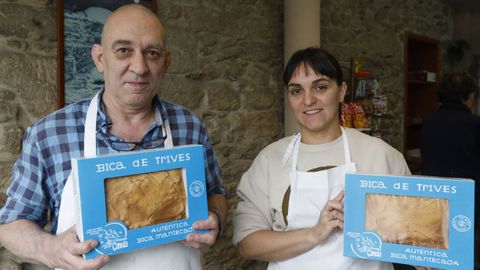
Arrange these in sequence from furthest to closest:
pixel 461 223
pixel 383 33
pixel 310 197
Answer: pixel 383 33 → pixel 310 197 → pixel 461 223

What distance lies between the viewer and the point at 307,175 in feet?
4.93

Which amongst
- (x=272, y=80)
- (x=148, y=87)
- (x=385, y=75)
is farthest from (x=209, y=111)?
(x=385, y=75)

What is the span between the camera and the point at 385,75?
4.43m

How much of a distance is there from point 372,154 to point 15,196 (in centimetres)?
110

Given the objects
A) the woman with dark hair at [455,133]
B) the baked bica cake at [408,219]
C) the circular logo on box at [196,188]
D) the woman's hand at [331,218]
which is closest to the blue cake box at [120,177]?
the circular logo on box at [196,188]

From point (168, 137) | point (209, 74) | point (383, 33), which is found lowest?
point (168, 137)

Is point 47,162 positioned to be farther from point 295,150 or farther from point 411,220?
point 411,220

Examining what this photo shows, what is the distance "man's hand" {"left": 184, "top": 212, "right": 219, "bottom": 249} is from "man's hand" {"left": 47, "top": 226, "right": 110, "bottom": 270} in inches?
8.7

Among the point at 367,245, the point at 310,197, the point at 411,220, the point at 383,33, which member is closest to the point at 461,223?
the point at 411,220

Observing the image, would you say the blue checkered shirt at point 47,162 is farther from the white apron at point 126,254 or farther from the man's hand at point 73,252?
the man's hand at point 73,252

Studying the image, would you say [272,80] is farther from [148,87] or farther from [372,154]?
[148,87]

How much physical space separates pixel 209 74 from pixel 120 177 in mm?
1766

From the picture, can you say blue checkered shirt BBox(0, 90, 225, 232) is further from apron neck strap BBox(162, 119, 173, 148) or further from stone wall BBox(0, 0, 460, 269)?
stone wall BBox(0, 0, 460, 269)

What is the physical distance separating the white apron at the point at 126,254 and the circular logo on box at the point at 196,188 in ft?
0.61
